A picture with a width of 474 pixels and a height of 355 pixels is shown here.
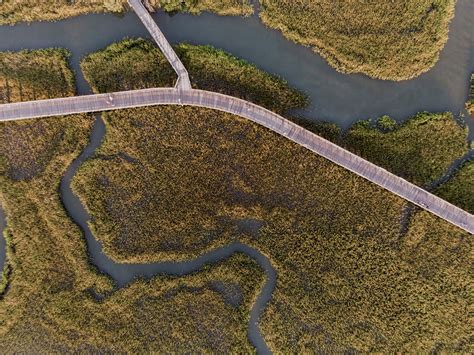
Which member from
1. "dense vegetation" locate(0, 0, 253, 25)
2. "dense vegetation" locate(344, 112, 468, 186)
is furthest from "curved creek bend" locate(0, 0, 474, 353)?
"dense vegetation" locate(344, 112, 468, 186)

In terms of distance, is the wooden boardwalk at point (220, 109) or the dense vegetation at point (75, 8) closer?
the wooden boardwalk at point (220, 109)

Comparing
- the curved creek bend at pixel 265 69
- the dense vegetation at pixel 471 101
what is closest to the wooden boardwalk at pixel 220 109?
the curved creek bend at pixel 265 69

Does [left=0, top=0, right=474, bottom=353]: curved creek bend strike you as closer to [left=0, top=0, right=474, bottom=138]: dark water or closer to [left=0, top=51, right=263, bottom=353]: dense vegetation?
[left=0, top=0, right=474, bottom=138]: dark water

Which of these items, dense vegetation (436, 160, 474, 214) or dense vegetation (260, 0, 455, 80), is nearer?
dense vegetation (436, 160, 474, 214)

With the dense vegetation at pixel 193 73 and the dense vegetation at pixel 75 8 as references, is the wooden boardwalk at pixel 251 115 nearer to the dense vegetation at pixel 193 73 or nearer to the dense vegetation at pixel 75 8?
the dense vegetation at pixel 193 73

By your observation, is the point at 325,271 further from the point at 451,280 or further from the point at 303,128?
the point at 303,128

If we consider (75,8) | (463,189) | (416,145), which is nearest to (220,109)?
(75,8)
